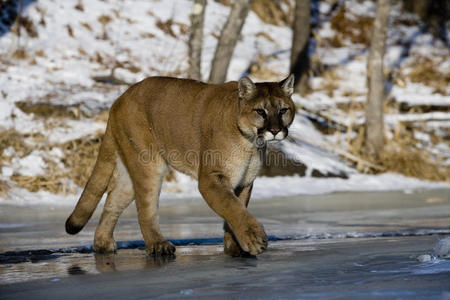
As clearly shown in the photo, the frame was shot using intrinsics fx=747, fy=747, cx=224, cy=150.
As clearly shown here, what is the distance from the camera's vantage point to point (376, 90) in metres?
14.3

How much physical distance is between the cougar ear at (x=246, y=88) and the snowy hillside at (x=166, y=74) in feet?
16.3

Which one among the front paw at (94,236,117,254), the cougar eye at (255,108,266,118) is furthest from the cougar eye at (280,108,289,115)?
the front paw at (94,236,117,254)

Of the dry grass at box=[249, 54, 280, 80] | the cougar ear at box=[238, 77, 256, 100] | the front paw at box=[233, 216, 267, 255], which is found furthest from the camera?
the dry grass at box=[249, 54, 280, 80]

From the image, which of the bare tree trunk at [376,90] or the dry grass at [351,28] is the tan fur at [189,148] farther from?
the dry grass at [351,28]

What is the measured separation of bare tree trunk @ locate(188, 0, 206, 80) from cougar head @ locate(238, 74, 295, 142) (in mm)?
7943

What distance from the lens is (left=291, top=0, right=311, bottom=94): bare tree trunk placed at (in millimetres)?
17922

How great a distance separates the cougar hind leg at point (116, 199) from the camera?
606 centimetres

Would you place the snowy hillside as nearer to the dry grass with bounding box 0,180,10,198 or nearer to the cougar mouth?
the dry grass with bounding box 0,180,10,198

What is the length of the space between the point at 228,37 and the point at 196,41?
641 mm

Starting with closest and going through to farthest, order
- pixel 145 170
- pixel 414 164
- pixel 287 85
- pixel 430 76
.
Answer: pixel 287 85, pixel 145 170, pixel 414 164, pixel 430 76

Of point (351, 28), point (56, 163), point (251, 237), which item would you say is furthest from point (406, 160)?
point (351, 28)

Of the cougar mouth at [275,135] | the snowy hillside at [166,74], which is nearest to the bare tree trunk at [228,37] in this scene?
the snowy hillside at [166,74]

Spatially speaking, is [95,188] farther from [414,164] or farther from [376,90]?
[376,90]

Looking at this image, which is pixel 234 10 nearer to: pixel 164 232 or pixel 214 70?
pixel 214 70
